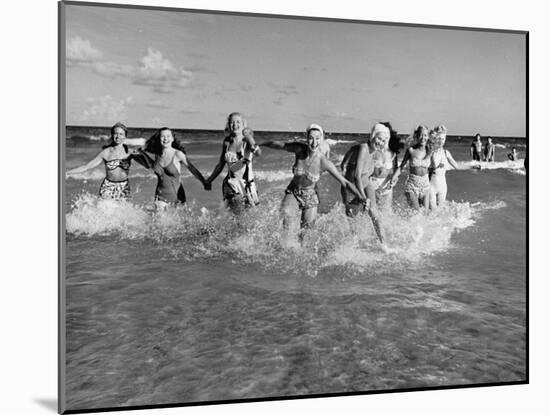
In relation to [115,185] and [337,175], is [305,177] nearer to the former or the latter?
[337,175]

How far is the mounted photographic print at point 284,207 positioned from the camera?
152 inches

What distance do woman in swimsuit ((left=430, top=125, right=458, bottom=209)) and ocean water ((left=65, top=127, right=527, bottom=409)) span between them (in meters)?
0.06

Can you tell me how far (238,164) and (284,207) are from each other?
366 mm

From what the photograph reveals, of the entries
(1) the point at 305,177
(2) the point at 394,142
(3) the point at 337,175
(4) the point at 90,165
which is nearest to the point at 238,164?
(1) the point at 305,177

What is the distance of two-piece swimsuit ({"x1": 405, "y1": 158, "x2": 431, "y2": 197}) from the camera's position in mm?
4422

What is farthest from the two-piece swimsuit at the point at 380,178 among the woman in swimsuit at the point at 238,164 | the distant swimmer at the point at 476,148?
the woman in swimsuit at the point at 238,164

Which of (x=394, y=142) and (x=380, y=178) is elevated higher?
(x=394, y=142)

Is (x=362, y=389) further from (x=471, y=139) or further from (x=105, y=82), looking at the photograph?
(x=105, y=82)

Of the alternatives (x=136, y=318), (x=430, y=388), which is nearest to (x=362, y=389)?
(x=430, y=388)

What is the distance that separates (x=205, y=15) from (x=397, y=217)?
1.64 m

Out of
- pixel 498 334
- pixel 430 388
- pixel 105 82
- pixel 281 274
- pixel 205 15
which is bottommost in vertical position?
pixel 430 388

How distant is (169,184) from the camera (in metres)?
4.06

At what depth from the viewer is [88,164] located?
3881 millimetres

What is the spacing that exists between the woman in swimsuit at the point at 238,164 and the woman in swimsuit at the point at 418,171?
2.95 feet
